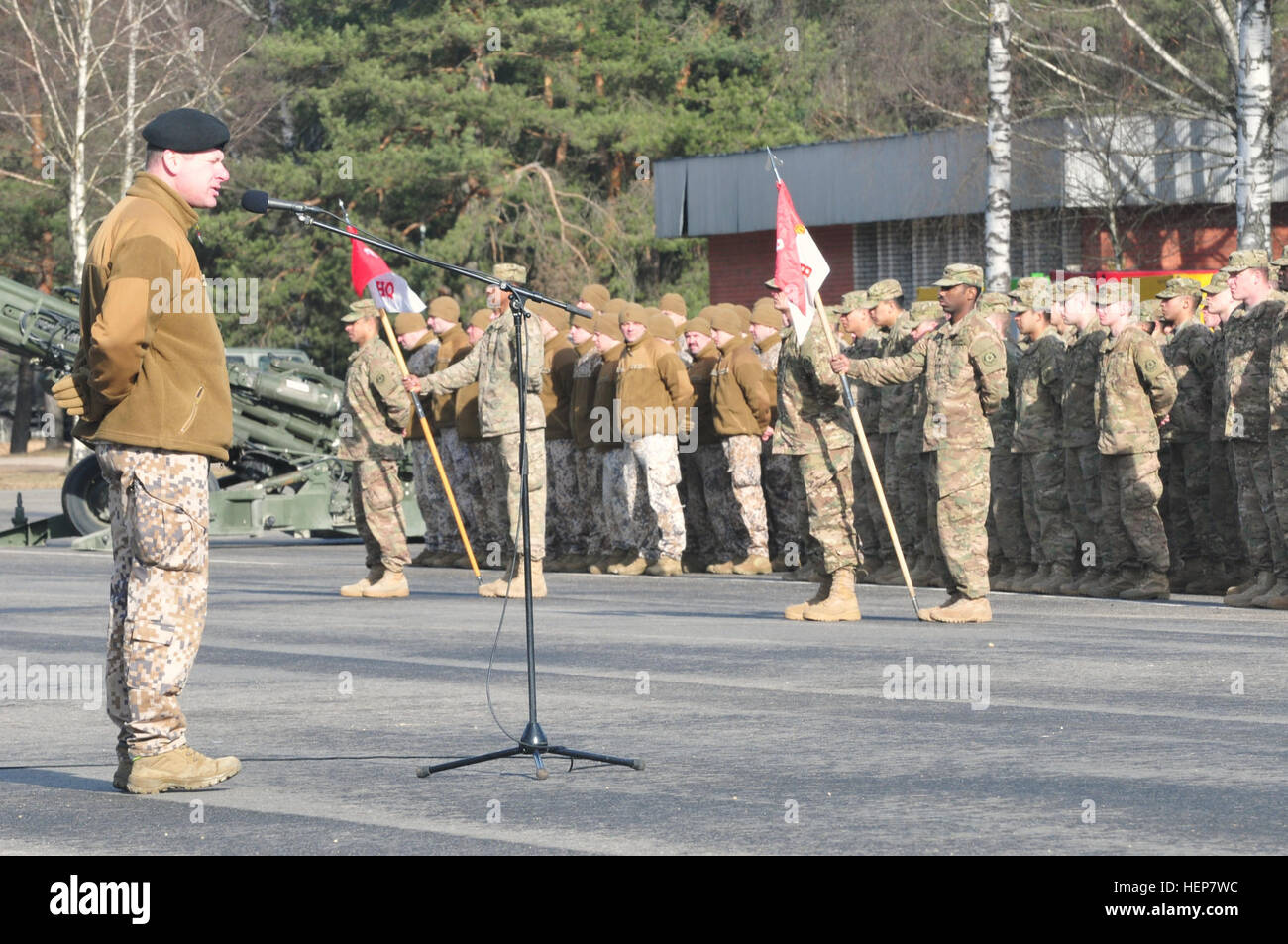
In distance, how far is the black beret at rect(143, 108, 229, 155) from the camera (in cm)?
791

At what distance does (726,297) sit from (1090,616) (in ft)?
76.7

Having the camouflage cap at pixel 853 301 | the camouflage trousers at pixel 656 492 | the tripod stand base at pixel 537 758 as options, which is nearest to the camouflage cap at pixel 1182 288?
the camouflage cap at pixel 853 301

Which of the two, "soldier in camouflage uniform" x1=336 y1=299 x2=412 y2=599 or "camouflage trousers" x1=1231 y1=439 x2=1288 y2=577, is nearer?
"camouflage trousers" x1=1231 y1=439 x2=1288 y2=577

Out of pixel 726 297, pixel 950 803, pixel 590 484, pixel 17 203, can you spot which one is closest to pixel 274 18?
pixel 17 203

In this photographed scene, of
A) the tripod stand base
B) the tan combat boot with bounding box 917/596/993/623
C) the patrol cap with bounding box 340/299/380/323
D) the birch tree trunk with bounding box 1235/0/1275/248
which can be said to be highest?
the birch tree trunk with bounding box 1235/0/1275/248

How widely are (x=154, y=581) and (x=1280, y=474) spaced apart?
31.5ft

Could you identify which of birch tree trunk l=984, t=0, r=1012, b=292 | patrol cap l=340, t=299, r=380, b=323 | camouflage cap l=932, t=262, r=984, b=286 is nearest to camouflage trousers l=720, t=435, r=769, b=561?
patrol cap l=340, t=299, r=380, b=323

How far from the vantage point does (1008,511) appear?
17.9 m

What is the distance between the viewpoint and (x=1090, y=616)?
48.4ft

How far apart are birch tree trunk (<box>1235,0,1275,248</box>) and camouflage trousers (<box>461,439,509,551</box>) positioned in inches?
319

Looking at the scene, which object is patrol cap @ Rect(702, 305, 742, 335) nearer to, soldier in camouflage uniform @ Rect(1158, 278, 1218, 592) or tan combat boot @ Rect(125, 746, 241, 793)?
soldier in camouflage uniform @ Rect(1158, 278, 1218, 592)

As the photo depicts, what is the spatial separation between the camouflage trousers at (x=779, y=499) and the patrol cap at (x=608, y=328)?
1618 millimetres

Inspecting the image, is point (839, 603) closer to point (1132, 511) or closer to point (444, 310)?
point (1132, 511)
